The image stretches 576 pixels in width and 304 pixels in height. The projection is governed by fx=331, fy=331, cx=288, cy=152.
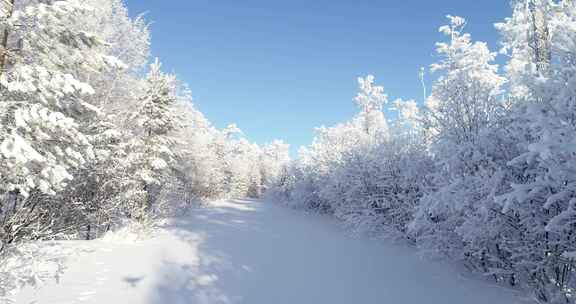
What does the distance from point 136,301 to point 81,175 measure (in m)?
9.33

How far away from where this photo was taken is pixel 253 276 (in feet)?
25.2

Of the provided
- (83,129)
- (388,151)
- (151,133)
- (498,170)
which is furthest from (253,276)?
(151,133)

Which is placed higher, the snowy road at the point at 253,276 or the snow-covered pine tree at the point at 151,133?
the snow-covered pine tree at the point at 151,133

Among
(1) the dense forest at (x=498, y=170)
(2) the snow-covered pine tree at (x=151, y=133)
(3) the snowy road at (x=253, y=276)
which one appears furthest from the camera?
(2) the snow-covered pine tree at (x=151, y=133)

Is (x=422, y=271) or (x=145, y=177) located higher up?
(x=145, y=177)

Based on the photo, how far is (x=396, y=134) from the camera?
15969 millimetres

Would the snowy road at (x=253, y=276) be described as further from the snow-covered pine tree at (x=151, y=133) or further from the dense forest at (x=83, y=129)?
the snow-covered pine tree at (x=151, y=133)

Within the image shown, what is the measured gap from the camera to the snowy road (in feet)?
20.8

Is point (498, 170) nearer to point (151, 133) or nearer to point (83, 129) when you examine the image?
point (83, 129)

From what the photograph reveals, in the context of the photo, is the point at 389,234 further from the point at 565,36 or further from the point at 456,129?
the point at 565,36

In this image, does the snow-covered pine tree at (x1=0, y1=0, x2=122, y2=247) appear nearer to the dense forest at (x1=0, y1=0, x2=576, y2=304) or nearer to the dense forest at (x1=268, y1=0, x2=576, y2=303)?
the dense forest at (x1=0, y1=0, x2=576, y2=304)

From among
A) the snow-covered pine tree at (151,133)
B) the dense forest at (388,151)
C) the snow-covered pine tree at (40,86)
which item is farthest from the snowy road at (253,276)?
the snow-covered pine tree at (151,133)

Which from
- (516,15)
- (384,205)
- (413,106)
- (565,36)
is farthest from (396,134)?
(413,106)

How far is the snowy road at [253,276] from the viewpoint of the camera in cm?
635
